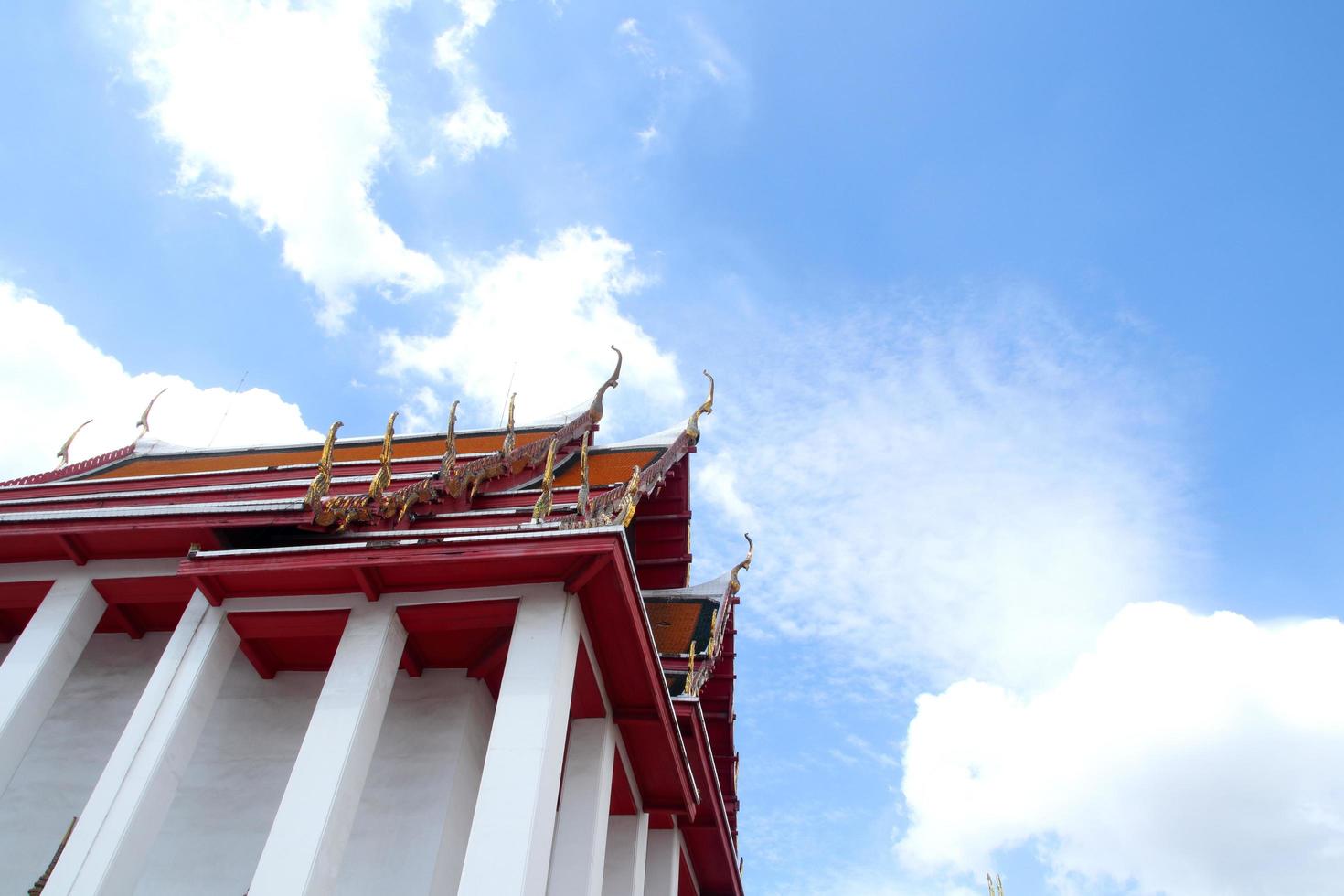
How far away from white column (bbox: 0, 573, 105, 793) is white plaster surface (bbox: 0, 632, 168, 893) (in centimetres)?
76

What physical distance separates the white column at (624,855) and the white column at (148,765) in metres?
3.59

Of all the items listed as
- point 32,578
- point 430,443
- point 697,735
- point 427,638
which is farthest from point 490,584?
point 430,443

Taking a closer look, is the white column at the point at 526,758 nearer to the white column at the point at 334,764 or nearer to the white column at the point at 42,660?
the white column at the point at 334,764

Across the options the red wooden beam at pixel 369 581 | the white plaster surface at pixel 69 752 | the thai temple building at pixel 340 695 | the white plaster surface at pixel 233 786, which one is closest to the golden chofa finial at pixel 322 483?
the thai temple building at pixel 340 695

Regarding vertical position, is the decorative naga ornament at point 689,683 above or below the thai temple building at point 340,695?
above

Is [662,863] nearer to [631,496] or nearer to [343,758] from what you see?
[631,496]

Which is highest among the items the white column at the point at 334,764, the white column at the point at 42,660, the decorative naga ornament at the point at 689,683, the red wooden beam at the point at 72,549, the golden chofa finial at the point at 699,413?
the golden chofa finial at the point at 699,413

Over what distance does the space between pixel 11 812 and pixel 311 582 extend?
349 cm

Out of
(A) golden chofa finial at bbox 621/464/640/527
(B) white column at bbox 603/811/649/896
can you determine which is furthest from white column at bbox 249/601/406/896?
(B) white column at bbox 603/811/649/896

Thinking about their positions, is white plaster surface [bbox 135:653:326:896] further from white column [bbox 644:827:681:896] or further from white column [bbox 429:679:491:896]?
white column [bbox 644:827:681:896]

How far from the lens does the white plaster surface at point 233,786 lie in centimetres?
757

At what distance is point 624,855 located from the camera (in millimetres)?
9016

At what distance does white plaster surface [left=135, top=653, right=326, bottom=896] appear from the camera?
24.8ft

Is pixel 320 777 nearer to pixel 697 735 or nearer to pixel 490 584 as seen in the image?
pixel 490 584
